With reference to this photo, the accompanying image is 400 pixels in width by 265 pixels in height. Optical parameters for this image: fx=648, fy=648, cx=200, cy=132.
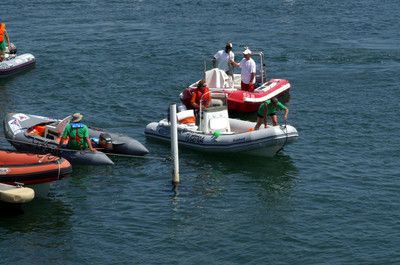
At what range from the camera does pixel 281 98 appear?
2377 cm

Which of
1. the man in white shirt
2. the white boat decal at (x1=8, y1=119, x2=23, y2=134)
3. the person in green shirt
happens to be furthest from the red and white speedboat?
the white boat decal at (x1=8, y1=119, x2=23, y2=134)

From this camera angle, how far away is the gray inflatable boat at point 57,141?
56.2ft

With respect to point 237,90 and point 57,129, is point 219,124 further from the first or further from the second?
point 57,129

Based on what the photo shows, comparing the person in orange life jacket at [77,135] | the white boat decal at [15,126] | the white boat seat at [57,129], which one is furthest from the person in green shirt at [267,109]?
the white boat decal at [15,126]

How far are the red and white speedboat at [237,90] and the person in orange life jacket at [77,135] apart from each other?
498 cm

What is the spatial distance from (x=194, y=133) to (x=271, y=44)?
1475 centimetres

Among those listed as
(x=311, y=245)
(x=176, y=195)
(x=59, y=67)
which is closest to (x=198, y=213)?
(x=176, y=195)

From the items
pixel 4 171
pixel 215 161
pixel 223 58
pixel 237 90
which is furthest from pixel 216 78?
pixel 4 171

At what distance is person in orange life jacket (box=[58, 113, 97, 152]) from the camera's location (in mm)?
16828

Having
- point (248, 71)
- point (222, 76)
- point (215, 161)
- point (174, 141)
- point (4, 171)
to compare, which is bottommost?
point (215, 161)

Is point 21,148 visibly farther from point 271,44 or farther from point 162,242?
point 271,44

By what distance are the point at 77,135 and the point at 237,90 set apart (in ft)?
21.9

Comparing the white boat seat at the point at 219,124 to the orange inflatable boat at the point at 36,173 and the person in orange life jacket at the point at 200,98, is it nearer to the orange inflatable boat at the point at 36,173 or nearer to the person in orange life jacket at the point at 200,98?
the person in orange life jacket at the point at 200,98

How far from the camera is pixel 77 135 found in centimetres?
1695
